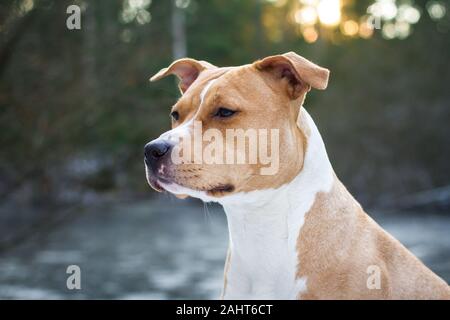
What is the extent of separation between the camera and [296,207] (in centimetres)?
351

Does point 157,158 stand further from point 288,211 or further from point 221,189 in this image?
point 288,211

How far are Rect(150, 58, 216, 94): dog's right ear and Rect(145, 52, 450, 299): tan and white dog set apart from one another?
1.96ft

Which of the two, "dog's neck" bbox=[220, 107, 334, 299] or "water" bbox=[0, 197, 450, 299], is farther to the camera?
"water" bbox=[0, 197, 450, 299]

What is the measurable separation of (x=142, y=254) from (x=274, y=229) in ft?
34.0

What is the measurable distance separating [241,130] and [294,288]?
861 millimetres

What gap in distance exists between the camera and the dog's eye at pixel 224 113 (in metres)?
3.63

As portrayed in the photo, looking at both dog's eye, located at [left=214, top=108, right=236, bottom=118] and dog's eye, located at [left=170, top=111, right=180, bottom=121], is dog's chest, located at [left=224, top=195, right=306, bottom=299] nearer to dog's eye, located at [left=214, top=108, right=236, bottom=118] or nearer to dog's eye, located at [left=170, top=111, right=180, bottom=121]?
dog's eye, located at [left=214, top=108, right=236, bottom=118]

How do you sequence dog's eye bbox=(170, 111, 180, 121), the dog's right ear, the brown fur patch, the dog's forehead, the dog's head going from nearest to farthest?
1. the brown fur patch
2. the dog's head
3. the dog's forehead
4. dog's eye bbox=(170, 111, 180, 121)
5. the dog's right ear

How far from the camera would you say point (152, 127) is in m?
16.9

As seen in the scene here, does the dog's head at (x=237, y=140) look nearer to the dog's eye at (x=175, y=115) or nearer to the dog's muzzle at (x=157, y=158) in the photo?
the dog's muzzle at (x=157, y=158)

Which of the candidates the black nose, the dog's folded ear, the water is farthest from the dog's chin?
the water

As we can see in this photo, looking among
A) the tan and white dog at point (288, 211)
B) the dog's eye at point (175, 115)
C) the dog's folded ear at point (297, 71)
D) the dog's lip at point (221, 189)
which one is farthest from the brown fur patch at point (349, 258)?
the dog's eye at point (175, 115)

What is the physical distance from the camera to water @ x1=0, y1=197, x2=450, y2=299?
33.3 ft
